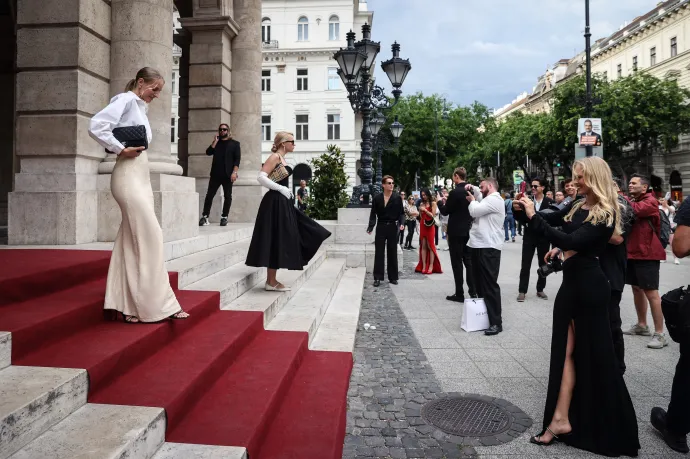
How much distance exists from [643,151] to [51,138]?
43499 millimetres

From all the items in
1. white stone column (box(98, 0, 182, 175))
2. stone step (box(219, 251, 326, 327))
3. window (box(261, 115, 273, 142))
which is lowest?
stone step (box(219, 251, 326, 327))

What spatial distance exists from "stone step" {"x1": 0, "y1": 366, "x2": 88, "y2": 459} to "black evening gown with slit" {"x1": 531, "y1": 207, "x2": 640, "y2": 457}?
3.13m

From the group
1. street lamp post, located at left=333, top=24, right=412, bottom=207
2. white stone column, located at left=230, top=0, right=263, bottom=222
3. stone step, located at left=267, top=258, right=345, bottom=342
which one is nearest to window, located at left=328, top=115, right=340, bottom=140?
street lamp post, located at left=333, top=24, right=412, bottom=207

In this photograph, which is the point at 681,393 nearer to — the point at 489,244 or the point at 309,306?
the point at 489,244

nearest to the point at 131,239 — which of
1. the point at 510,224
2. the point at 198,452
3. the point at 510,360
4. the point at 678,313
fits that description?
the point at 198,452

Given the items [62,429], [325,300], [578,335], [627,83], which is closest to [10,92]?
[325,300]

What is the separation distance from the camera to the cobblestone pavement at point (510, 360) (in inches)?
142

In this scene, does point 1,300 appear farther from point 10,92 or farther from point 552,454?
point 10,92

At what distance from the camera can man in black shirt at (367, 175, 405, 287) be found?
32.2ft

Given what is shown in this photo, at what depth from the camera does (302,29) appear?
4262 centimetres

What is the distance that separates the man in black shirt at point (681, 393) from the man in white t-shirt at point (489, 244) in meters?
2.98

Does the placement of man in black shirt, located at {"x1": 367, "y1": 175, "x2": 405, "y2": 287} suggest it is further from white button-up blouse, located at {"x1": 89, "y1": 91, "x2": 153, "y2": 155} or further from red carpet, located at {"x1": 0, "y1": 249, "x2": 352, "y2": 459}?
white button-up blouse, located at {"x1": 89, "y1": 91, "x2": 153, "y2": 155}

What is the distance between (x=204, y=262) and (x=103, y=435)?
3.72 meters

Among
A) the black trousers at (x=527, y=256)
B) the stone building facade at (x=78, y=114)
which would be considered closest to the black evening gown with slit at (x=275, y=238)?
the stone building facade at (x=78, y=114)
